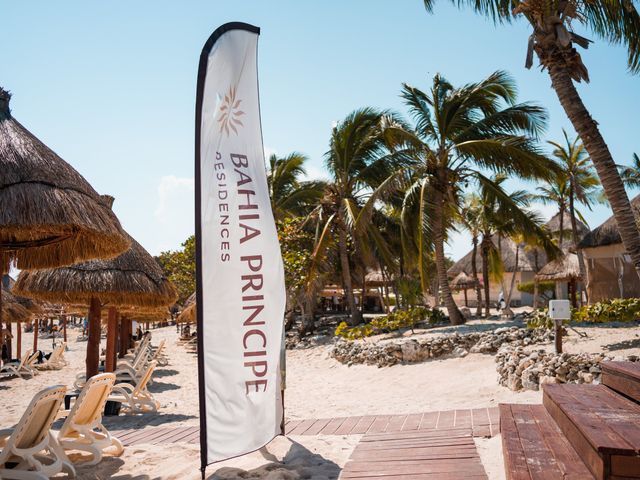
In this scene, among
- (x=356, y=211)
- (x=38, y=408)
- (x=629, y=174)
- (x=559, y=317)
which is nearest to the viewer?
(x=38, y=408)

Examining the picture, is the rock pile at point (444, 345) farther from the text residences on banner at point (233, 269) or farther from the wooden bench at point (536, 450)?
the text residences on banner at point (233, 269)

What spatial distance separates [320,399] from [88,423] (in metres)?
5.34

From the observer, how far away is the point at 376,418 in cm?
635

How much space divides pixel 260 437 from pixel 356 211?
16.3m

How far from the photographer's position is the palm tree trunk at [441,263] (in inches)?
607

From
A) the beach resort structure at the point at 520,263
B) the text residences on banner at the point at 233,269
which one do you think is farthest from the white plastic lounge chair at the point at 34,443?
the beach resort structure at the point at 520,263

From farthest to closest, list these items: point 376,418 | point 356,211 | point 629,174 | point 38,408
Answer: point 629,174, point 356,211, point 376,418, point 38,408

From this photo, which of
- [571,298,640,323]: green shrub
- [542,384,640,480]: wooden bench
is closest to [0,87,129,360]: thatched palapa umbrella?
[542,384,640,480]: wooden bench

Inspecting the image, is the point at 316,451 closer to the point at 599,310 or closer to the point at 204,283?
the point at 204,283

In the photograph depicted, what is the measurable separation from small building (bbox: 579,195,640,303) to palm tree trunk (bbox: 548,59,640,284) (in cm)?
1329

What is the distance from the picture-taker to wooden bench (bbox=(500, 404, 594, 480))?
296cm

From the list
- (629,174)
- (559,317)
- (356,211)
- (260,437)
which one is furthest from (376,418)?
(629,174)

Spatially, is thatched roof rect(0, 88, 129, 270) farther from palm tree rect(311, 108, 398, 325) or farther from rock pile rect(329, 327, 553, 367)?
palm tree rect(311, 108, 398, 325)

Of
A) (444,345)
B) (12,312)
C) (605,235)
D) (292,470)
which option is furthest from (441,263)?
(12,312)
